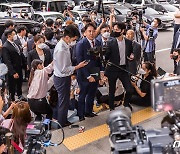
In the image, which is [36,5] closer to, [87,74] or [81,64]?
[87,74]

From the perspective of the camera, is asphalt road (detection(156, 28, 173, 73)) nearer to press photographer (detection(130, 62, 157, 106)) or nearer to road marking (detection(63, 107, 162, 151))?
press photographer (detection(130, 62, 157, 106))

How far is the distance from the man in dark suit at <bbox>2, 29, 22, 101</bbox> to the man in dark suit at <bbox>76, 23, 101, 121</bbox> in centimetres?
162

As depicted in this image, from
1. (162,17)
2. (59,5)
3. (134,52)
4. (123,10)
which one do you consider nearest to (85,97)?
(134,52)

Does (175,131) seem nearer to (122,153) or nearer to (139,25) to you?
(122,153)

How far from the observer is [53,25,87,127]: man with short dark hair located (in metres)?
4.45

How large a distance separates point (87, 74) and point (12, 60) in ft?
6.47

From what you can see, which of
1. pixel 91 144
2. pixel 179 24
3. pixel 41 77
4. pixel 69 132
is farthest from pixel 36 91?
pixel 179 24

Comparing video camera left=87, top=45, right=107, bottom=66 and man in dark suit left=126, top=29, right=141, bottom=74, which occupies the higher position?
video camera left=87, top=45, right=107, bottom=66

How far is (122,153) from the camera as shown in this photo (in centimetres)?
170

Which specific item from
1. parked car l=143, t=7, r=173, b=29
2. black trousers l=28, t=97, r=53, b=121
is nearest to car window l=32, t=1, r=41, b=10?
parked car l=143, t=7, r=173, b=29

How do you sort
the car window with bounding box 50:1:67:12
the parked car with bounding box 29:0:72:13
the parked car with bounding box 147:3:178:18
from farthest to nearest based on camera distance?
the parked car with bounding box 147:3:178:18, the car window with bounding box 50:1:67:12, the parked car with bounding box 29:0:72:13

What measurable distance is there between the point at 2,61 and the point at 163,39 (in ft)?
29.8

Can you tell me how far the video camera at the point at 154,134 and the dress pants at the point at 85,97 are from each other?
3.13 meters

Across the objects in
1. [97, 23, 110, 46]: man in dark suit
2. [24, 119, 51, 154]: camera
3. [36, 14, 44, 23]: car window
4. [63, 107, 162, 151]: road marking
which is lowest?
[63, 107, 162, 151]: road marking
